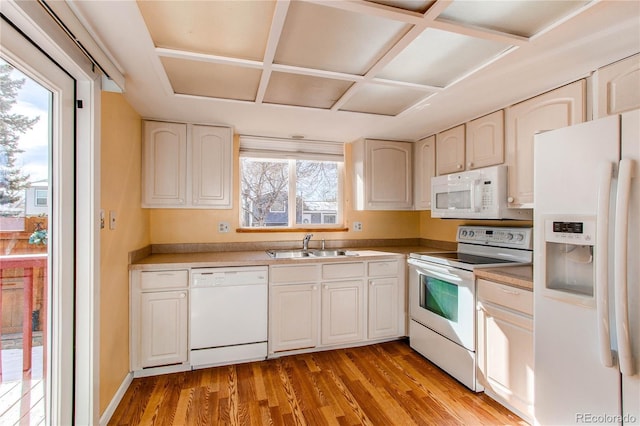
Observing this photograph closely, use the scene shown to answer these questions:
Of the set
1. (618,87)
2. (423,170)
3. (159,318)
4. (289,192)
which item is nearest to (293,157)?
(289,192)

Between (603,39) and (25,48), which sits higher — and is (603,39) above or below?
above

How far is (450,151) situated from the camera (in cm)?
271

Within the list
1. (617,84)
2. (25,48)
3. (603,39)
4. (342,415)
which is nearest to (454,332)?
(342,415)

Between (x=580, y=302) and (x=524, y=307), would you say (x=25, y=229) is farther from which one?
(x=524, y=307)

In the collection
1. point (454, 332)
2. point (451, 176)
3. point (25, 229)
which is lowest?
point (454, 332)

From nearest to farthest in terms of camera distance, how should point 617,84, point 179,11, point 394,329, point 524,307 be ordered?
point 179,11 < point 617,84 < point 524,307 < point 394,329

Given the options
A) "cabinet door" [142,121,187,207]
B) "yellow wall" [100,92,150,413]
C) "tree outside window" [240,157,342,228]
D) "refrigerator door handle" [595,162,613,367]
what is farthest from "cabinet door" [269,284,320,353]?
"refrigerator door handle" [595,162,613,367]

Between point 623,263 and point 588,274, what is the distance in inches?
9.1

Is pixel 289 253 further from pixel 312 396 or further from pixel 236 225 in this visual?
pixel 312 396

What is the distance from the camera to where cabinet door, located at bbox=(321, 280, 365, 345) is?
2650 millimetres

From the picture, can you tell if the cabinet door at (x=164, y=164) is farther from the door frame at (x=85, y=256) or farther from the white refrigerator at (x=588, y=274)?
the white refrigerator at (x=588, y=274)

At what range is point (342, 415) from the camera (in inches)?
72.4

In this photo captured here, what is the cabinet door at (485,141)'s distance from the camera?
222 centimetres

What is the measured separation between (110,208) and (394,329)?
8.42 ft
